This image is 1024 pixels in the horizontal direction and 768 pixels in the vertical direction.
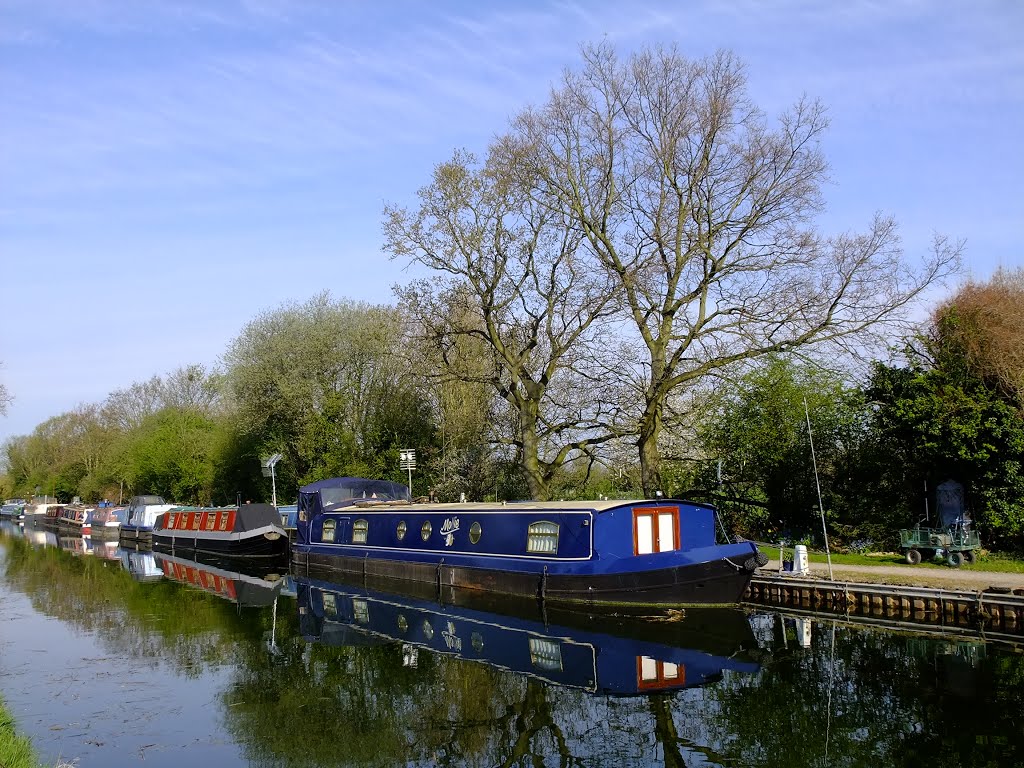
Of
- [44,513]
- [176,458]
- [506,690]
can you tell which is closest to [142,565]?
[176,458]

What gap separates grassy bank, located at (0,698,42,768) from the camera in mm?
7957

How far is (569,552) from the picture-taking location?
18719mm

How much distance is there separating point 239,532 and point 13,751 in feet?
84.0

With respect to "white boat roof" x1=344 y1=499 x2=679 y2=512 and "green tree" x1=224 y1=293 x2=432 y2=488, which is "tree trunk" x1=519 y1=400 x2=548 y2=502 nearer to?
"white boat roof" x1=344 y1=499 x2=679 y2=512

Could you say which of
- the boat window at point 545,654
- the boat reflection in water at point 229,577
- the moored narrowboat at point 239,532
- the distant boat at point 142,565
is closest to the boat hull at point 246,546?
the moored narrowboat at point 239,532

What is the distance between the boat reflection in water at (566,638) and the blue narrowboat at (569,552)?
1.56 feet

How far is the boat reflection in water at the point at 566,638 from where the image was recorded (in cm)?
1370

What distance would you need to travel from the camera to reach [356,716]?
12062 millimetres

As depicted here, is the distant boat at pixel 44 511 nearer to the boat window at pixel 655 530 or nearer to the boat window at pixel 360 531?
the boat window at pixel 360 531

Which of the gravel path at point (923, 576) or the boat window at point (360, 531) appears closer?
the gravel path at point (923, 576)

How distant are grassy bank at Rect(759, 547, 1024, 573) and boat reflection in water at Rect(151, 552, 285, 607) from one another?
14.1m

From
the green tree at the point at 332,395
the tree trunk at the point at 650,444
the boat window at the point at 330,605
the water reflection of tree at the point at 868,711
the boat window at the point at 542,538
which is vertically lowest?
the water reflection of tree at the point at 868,711

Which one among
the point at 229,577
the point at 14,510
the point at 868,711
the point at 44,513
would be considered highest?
the point at 14,510

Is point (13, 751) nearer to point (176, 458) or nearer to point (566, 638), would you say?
point (566, 638)
